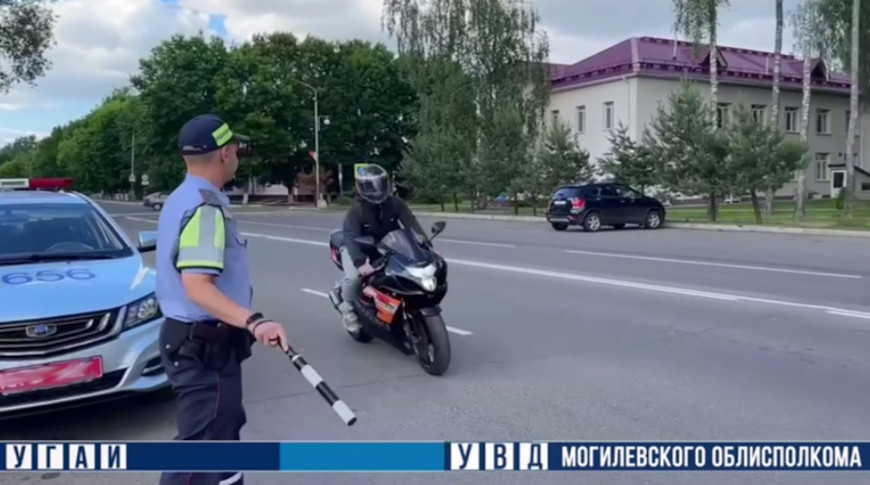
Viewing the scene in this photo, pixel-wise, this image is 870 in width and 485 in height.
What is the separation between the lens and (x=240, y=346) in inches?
135

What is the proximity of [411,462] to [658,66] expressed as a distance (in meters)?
44.8

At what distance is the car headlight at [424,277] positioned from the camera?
6574 millimetres

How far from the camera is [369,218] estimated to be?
750 centimetres

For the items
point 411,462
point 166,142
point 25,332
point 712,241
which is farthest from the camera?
point 166,142

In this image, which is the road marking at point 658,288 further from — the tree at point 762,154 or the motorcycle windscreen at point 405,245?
the tree at point 762,154

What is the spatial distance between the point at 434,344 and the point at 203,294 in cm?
377

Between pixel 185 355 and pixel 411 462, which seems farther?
pixel 185 355

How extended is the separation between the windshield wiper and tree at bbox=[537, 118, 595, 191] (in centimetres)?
2961

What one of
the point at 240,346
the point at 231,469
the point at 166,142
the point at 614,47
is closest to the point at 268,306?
the point at 240,346

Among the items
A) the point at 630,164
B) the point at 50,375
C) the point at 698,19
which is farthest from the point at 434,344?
the point at 698,19

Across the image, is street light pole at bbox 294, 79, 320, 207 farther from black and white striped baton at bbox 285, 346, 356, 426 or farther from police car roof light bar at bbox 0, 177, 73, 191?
black and white striped baton at bbox 285, 346, 356, 426

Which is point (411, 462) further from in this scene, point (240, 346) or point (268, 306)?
point (268, 306)

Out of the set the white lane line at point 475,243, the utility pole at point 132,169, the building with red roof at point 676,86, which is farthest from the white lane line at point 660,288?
the utility pole at point 132,169

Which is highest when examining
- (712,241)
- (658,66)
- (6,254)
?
(658,66)
